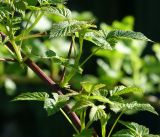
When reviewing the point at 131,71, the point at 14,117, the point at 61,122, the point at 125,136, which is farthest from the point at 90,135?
the point at 14,117

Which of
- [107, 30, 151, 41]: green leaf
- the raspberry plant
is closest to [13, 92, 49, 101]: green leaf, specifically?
the raspberry plant

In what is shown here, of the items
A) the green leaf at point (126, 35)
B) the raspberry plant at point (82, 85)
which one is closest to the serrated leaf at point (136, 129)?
the raspberry plant at point (82, 85)

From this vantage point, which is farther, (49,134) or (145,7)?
(145,7)

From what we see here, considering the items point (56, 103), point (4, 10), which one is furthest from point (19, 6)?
point (56, 103)

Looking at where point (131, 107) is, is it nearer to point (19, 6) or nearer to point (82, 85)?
point (82, 85)

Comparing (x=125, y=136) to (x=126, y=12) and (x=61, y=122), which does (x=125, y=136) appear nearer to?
(x=61, y=122)

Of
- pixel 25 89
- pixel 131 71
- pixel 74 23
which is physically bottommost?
pixel 25 89

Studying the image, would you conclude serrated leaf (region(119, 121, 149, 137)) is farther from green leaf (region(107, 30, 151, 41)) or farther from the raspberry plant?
green leaf (region(107, 30, 151, 41))
